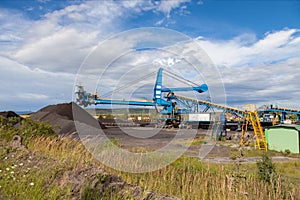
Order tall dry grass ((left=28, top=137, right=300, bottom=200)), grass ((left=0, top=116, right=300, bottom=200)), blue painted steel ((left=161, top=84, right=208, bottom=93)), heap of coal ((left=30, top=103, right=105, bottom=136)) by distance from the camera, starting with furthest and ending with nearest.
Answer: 1. blue painted steel ((left=161, top=84, right=208, bottom=93))
2. heap of coal ((left=30, top=103, right=105, bottom=136))
3. tall dry grass ((left=28, top=137, right=300, bottom=200))
4. grass ((left=0, top=116, right=300, bottom=200))

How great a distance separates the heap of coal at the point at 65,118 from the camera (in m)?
20.3

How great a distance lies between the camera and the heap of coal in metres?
20.3

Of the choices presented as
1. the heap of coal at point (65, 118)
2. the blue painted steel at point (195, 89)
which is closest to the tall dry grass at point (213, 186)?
the heap of coal at point (65, 118)

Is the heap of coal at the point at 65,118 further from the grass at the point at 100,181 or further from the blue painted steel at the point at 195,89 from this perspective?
the blue painted steel at the point at 195,89

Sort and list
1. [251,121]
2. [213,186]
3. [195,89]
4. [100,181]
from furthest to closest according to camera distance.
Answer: [195,89], [251,121], [213,186], [100,181]

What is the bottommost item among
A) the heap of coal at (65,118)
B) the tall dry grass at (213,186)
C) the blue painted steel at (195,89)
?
the tall dry grass at (213,186)

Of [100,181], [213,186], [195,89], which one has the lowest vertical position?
[213,186]

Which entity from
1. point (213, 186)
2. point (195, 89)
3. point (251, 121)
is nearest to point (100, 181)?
point (213, 186)

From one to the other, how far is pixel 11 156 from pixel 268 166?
6131 mm

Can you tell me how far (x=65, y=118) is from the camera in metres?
25.8

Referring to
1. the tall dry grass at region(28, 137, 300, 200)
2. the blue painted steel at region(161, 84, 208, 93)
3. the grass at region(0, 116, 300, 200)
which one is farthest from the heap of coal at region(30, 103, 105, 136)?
the blue painted steel at region(161, 84, 208, 93)

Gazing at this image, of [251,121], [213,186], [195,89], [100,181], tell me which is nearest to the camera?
[100,181]

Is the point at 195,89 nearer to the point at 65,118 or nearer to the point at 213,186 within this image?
the point at 65,118

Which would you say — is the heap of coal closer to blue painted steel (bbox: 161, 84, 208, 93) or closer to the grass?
the grass
